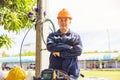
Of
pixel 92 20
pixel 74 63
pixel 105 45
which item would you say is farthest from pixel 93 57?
pixel 74 63

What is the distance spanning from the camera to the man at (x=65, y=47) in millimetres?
1228

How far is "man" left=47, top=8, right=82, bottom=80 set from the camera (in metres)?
1.23

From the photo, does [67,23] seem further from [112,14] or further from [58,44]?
[112,14]

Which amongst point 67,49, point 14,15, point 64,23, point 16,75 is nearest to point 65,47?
point 67,49

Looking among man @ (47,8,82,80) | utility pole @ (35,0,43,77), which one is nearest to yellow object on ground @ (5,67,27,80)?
man @ (47,8,82,80)

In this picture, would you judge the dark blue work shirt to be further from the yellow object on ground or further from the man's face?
the yellow object on ground

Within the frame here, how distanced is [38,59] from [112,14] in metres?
1.01

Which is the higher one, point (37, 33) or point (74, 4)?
point (74, 4)

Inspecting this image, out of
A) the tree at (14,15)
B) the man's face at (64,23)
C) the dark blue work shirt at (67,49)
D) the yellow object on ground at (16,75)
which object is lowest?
the yellow object on ground at (16,75)

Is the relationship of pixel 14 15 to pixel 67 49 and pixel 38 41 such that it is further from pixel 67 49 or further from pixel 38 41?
pixel 67 49

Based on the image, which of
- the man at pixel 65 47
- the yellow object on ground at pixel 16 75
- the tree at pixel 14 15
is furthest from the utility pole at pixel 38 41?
the tree at pixel 14 15

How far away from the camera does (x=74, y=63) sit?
1265mm

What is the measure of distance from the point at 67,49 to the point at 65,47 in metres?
0.01

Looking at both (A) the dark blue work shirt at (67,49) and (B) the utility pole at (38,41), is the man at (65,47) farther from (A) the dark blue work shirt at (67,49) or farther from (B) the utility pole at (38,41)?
(B) the utility pole at (38,41)
